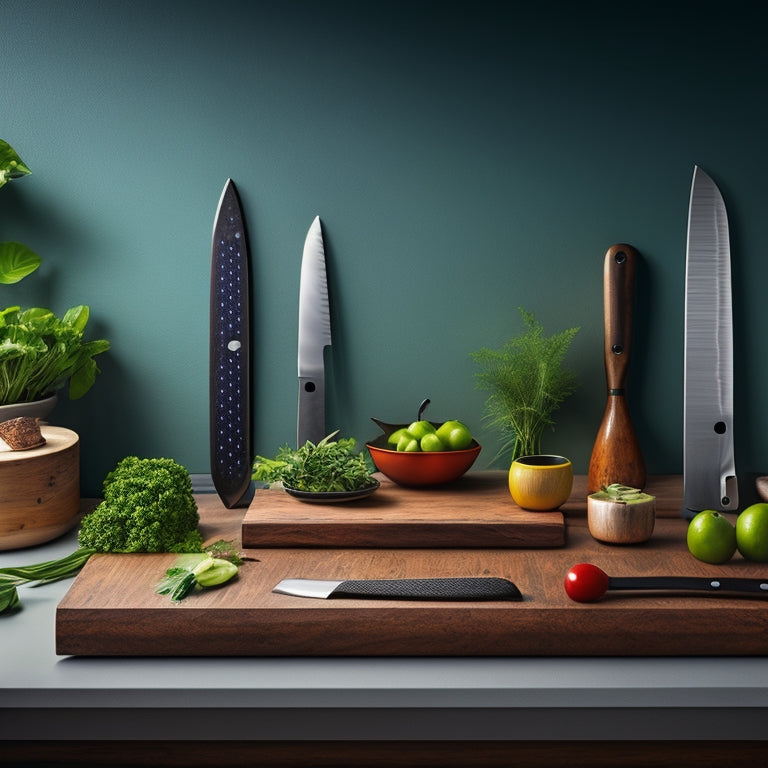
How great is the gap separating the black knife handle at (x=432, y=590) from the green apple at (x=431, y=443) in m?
0.33

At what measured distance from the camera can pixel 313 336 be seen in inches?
59.2

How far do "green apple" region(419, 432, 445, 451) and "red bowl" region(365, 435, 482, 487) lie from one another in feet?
0.04

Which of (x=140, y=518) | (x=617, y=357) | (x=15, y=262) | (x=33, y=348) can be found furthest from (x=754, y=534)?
(x=15, y=262)

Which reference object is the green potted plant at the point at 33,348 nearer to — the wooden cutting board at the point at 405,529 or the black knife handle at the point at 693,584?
the wooden cutting board at the point at 405,529

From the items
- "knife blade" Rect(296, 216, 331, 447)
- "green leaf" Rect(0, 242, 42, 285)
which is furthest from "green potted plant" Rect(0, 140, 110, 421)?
"knife blade" Rect(296, 216, 331, 447)

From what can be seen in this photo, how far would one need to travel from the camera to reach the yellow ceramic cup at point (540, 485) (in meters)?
1.25

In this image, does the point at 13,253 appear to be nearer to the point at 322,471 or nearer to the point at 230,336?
the point at 230,336

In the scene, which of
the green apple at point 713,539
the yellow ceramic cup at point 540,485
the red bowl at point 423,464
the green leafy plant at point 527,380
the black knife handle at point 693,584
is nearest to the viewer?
the black knife handle at point 693,584

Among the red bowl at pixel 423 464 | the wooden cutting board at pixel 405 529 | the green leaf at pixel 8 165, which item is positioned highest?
the green leaf at pixel 8 165

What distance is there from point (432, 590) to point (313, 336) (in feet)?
1.96

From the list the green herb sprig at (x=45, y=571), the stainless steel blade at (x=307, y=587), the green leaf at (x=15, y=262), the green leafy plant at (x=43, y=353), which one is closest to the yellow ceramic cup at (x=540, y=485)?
the stainless steel blade at (x=307, y=587)

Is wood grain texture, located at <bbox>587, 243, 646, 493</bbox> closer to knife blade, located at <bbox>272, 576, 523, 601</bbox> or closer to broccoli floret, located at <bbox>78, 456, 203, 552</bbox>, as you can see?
knife blade, located at <bbox>272, 576, 523, 601</bbox>

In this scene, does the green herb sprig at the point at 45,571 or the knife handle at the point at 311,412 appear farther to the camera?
the knife handle at the point at 311,412

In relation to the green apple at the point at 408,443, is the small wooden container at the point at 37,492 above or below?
below
